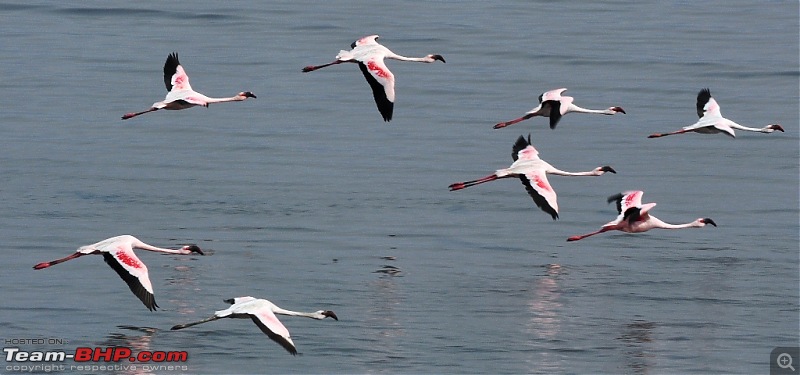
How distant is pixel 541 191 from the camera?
22.5m

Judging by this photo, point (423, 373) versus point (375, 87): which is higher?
point (375, 87)

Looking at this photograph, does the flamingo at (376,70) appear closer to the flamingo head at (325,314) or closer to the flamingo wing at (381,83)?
the flamingo wing at (381,83)

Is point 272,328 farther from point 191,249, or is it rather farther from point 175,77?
point 175,77

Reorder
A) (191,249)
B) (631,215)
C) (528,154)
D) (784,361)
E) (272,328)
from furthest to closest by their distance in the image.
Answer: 1. (528,154)
2. (631,215)
3. (191,249)
4. (784,361)
5. (272,328)

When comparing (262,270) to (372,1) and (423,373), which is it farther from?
(372,1)

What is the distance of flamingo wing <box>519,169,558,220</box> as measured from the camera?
2222 centimetres

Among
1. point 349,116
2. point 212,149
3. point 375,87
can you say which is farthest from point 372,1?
point 375,87

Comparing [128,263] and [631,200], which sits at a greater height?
[631,200]

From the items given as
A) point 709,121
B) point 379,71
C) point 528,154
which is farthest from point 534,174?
point 709,121

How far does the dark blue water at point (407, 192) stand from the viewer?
2022 cm

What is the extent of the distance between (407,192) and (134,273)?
8994 millimetres

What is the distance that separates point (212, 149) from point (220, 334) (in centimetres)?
1279

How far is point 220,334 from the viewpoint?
1988 cm

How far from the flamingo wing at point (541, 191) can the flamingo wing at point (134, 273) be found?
5387 millimetres
